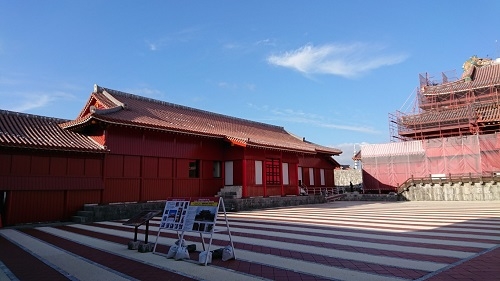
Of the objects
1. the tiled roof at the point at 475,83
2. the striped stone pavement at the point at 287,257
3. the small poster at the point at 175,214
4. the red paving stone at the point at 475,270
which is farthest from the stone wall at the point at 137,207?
the tiled roof at the point at 475,83

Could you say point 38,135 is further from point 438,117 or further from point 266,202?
point 438,117

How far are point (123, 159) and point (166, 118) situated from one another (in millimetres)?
4769

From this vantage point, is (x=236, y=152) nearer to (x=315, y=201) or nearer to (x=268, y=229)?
(x=315, y=201)

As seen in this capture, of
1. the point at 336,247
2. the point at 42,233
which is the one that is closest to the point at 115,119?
the point at 42,233

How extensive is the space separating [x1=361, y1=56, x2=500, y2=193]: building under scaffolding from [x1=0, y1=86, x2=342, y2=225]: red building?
12.7 m

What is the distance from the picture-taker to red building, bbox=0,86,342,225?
1445 centimetres

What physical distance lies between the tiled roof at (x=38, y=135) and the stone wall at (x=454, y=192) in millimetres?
26257

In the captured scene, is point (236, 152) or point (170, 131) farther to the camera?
point (236, 152)

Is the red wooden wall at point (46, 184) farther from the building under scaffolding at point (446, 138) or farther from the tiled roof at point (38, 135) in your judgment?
the building under scaffolding at point (446, 138)

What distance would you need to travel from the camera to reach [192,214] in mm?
7133

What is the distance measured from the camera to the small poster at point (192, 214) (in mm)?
6695

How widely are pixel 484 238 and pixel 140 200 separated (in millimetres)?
15404

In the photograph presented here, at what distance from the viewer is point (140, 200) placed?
713 inches

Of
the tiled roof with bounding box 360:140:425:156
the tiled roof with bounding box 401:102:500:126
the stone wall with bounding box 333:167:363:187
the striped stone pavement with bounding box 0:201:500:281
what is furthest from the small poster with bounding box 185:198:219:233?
the stone wall with bounding box 333:167:363:187
